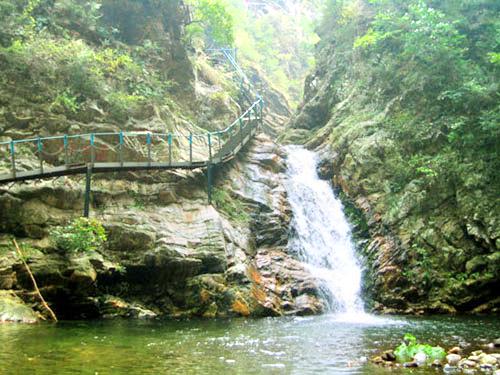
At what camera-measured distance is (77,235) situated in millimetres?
14062

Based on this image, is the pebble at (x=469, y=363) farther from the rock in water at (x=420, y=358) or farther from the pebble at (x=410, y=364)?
the pebble at (x=410, y=364)

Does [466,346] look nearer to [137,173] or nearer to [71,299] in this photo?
[71,299]

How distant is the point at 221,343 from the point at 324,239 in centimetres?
998

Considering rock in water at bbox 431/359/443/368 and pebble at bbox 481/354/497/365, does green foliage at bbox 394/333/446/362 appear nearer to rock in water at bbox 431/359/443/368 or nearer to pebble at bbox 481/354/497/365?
rock in water at bbox 431/359/443/368

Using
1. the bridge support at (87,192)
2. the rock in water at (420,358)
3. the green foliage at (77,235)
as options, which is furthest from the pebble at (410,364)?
the bridge support at (87,192)

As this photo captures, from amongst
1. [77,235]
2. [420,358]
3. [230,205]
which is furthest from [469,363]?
[230,205]

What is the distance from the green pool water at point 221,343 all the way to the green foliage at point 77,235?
227cm

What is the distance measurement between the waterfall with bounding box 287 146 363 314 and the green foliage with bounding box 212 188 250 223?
2045 millimetres

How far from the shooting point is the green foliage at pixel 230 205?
18938mm

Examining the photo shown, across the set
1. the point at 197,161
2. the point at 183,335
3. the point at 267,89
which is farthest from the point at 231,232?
the point at 267,89

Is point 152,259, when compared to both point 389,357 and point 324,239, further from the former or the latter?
Result: point 389,357

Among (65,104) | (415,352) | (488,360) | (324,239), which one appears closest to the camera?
(488,360)

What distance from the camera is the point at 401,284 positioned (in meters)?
16.8

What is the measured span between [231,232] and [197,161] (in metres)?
3.09
